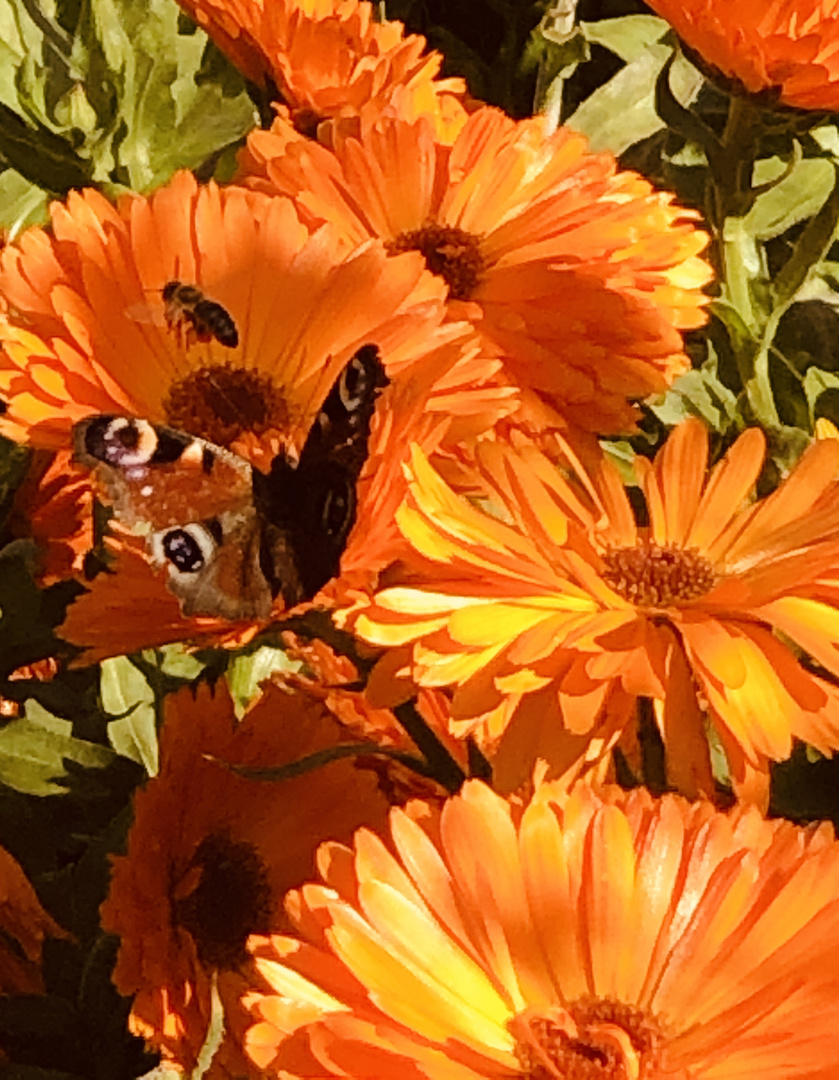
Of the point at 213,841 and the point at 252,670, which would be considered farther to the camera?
the point at 252,670

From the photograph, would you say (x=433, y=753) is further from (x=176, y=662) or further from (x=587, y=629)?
(x=176, y=662)

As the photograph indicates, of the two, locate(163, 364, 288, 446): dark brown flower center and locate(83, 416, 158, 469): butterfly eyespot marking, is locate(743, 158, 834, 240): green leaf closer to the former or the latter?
locate(163, 364, 288, 446): dark brown flower center

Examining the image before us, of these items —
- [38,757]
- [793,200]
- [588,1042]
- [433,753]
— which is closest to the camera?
[588,1042]

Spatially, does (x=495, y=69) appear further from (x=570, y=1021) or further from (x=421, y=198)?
(x=570, y=1021)


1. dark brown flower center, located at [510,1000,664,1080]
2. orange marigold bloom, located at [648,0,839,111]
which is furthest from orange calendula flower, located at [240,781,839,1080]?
orange marigold bloom, located at [648,0,839,111]

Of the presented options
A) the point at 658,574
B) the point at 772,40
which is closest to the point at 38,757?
the point at 658,574

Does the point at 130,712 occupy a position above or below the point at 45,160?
below

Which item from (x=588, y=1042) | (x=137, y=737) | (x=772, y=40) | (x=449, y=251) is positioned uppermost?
(x=772, y=40)
